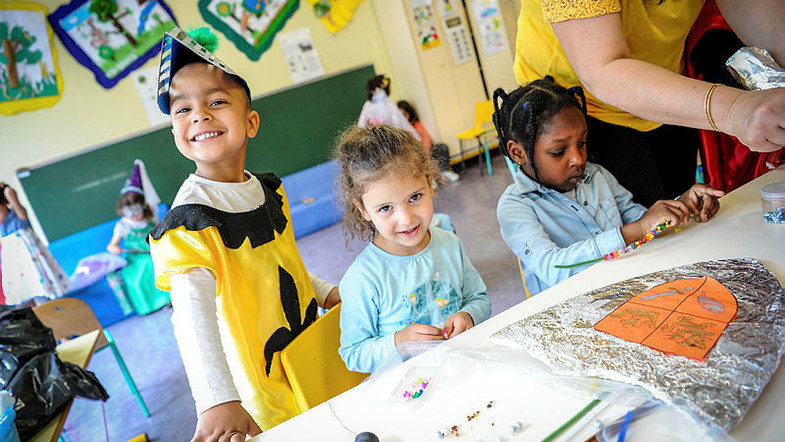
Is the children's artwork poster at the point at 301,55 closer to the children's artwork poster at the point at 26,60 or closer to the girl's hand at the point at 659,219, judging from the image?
the children's artwork poster at the point at 26,60

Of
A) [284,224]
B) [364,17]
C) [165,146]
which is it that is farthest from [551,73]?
[364,17]

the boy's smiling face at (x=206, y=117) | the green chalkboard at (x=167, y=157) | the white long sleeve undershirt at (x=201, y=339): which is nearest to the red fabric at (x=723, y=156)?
the boy's smiling face at (x=206, y=117)

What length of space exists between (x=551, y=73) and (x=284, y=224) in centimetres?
82

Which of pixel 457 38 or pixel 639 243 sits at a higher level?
pixel 457 38

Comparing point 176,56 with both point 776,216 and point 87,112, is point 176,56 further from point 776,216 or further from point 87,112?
point 87,112

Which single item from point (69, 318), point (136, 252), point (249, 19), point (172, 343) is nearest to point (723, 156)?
point (69, 318)

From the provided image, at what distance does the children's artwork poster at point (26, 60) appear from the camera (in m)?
4.39

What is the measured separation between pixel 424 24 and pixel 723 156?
4485 mm

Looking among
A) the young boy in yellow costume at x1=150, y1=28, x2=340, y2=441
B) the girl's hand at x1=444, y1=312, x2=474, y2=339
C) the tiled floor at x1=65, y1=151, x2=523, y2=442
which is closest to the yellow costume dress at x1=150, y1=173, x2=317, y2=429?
the young boy in yellow costume at x1=150, y1=28, x2=340, y2=441

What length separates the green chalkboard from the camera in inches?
181

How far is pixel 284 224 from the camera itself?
4.18 ft

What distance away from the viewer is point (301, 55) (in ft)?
18.0

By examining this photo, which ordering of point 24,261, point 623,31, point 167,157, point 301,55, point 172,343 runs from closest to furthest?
1. point 623,31
2. point 172,343
3. point 24,261
4. point 167,157
5. point 301,55

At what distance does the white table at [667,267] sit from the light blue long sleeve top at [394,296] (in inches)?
10.3
